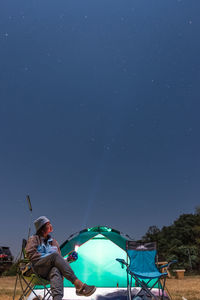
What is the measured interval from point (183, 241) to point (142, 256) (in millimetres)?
16897

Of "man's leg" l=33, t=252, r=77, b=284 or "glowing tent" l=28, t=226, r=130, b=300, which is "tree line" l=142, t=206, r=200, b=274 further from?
"man's leg" l=33, t=252, r=77, b=284

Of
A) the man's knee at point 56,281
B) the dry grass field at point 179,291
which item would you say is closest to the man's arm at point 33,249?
the man's knee at point 56,281

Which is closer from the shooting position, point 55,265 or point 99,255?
Result: point 55,265

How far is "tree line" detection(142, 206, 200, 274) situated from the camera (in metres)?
16.5

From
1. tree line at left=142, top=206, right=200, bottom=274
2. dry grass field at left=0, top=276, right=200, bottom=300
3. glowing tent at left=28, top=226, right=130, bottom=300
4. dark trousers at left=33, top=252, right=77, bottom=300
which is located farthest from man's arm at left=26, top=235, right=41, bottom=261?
tree line at left=142, top=206, right=200, bottom=274

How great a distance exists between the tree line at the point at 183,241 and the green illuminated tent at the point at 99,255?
532 inches

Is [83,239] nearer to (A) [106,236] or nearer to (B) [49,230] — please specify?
(A) [106,236]

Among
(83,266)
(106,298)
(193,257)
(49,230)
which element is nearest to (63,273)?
(49,230)

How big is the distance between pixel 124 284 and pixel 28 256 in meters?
2.01

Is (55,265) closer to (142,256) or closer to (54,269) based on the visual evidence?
(54,269)

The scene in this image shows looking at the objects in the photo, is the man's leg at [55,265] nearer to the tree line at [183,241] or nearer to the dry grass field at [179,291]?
the dry grass field at [179,291]

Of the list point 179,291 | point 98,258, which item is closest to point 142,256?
point 98,258

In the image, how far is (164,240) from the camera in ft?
63.5

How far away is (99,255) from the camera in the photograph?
13.5 feet
